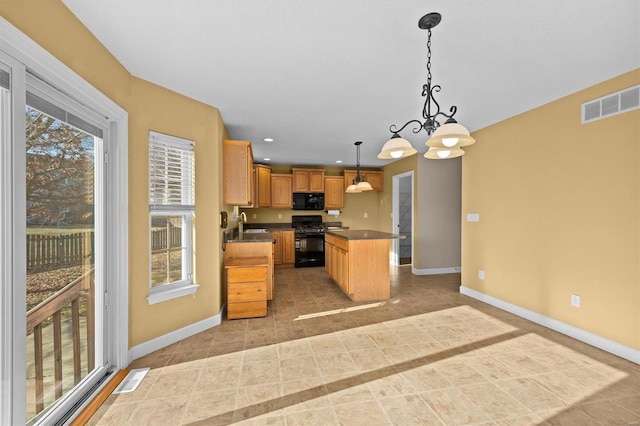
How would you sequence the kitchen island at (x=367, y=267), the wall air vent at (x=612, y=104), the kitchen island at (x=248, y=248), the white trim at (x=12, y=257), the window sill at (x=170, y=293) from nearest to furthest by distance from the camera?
the white trim at (x=12, y=257) < the wall air vent at (x=612, y=104) < the window sill at (x=170, y=293) < the kitchen island at (x=248, y=248) < the kitchen island at (x=367, y=267)

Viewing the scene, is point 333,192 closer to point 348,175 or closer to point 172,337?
point 348,175

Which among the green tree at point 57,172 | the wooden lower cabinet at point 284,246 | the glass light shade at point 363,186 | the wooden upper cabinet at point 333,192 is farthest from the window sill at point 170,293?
the wooden upper cabinet at point 333,192

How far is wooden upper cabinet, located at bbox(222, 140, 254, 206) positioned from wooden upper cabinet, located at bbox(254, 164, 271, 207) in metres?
2.55

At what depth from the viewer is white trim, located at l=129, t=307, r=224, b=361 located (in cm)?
237

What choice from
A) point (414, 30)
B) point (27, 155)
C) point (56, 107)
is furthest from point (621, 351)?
point (56, 107)

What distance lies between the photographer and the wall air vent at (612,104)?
90.7 inches

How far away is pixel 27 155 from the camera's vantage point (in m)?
1.38

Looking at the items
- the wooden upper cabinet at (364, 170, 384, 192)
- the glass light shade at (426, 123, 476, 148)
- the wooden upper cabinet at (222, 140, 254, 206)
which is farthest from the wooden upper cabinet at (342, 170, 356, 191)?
the glass light shade at (426, 123, 476, 148)

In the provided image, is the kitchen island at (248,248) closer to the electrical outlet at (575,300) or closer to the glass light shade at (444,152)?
the glass light shade at (444,152)

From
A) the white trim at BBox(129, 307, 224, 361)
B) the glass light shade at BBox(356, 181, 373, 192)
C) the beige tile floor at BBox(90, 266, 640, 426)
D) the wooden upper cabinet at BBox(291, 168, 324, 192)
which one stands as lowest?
the beige tile floor at BBox(90, 266, 640, 426)

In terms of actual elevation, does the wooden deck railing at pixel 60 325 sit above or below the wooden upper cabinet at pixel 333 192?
below

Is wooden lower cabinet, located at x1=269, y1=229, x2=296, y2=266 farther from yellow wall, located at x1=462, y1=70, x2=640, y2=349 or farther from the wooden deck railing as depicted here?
the wooden deck railing

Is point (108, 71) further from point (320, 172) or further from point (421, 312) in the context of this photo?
point (320, 172)

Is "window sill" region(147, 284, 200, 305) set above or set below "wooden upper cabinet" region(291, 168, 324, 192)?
below
